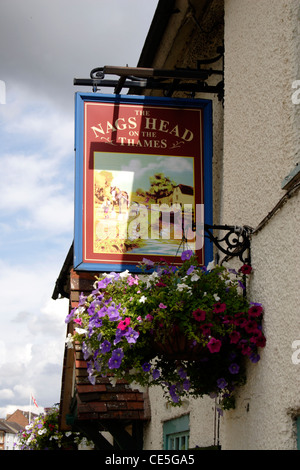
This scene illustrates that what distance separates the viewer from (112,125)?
16.3 ft

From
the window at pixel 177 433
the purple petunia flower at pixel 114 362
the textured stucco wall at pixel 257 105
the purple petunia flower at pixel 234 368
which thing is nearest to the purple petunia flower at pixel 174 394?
the purple petunia flower at pixel 234 368

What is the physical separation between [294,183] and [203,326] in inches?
34.4

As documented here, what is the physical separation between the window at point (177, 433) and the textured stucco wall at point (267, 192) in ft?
4.64

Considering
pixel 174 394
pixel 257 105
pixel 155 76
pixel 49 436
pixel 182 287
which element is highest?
pixel 155 76

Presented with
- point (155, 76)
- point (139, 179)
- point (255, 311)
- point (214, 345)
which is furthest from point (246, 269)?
point (155, 76)

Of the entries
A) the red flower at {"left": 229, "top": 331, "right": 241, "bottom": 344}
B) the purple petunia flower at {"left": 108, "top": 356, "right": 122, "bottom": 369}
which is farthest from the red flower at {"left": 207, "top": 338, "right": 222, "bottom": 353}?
the purple petunia flower at {"left": 108, "top": 356, "right": 122, "bottom": 369}

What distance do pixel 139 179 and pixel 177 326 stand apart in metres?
1.47

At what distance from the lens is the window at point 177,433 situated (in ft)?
18.9

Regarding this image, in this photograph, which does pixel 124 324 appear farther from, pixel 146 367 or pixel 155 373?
pixel 155 373

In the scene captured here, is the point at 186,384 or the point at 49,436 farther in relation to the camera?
the point at 49,436

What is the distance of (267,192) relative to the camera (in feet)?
12.8

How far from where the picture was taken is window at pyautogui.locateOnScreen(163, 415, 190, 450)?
578 centimetres

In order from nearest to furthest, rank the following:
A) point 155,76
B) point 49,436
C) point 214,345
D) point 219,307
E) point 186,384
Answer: point 214,345 < point 219,307 < point 186,384 < point 155,76 < point 49,436
